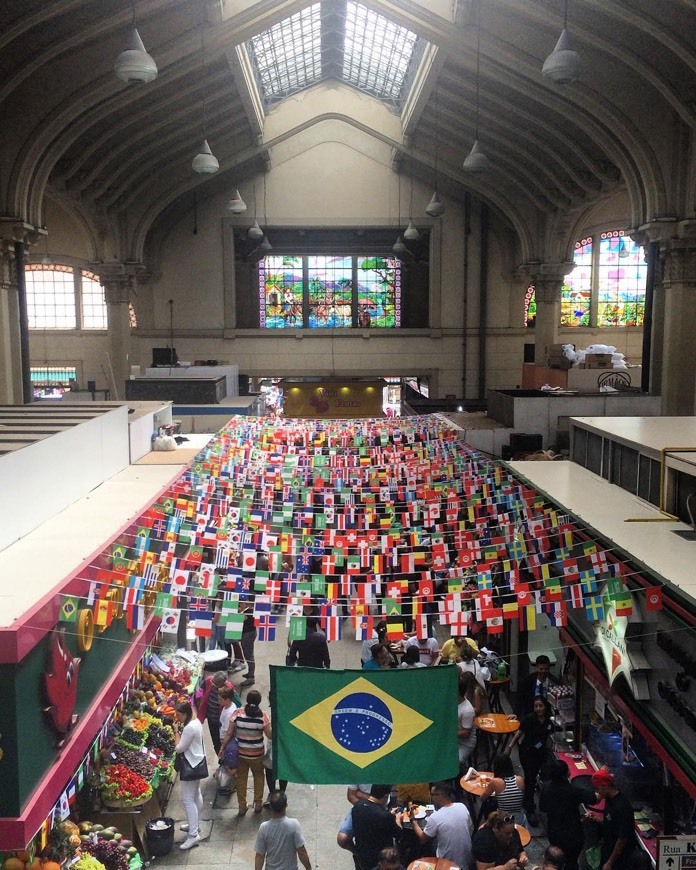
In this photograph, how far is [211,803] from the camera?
7637 millimetres

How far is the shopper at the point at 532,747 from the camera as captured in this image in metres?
7.42

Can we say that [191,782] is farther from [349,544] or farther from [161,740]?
[349,544]

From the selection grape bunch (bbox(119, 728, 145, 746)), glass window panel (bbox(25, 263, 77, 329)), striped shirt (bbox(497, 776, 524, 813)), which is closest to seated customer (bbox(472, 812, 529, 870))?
striped shirt (bbox(497, 776, 524, 813))

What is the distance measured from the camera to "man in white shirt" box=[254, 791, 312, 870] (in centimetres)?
595

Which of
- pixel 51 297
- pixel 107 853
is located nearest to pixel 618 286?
pixel 51 297

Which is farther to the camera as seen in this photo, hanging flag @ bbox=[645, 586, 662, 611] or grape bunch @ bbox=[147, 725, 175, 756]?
grape bunch @ bbox=[147, 725, 175, 756]

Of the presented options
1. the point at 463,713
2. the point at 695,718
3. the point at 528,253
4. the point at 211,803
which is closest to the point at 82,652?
the point at 211,803

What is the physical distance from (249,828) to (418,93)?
56.5 ft

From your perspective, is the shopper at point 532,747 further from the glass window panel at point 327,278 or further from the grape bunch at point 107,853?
the glass window panel at point 327,278

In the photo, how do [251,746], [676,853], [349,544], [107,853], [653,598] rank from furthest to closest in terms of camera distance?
[349,544] → [251,746] → [107,853] → [653,598] → [676,853]

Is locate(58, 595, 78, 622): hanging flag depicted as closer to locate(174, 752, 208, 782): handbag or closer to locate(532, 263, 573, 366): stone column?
locate(174, 752, 208, 782): handbag

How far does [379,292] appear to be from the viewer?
27.5 metres

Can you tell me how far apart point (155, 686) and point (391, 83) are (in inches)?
771

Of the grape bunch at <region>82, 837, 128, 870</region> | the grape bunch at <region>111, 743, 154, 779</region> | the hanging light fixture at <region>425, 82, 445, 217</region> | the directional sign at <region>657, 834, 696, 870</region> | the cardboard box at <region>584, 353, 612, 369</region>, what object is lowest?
the grape bunch at <region>82, 837, 128, 870</region>
